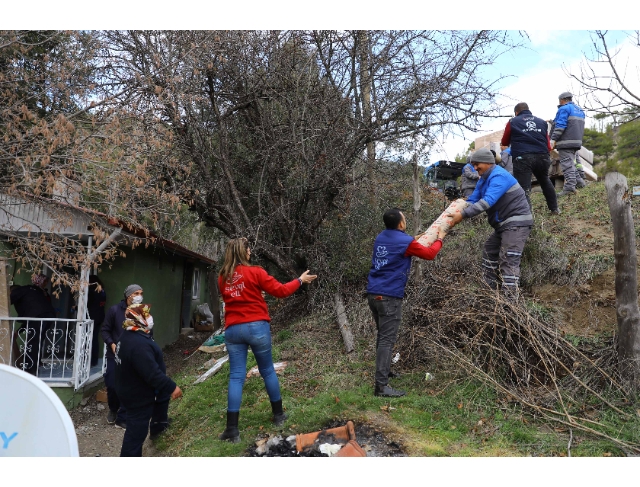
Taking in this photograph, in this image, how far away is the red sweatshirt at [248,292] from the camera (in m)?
4.67

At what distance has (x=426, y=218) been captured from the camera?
10.2m

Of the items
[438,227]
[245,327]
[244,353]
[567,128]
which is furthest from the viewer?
[567,128]

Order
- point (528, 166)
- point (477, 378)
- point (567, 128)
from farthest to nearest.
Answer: point (567, 128) < point (528, 166) < point (477, 378)

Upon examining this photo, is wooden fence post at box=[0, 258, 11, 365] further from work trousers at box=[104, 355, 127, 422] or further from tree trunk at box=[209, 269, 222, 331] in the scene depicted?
tree trunk at box=[209, 269, 222, 331]

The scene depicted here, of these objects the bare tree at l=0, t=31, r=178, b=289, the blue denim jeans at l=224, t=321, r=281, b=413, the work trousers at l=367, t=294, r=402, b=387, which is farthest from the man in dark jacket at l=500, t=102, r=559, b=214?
the bare tree at l=0, t=31, r=178, b=289

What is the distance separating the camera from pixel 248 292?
15.4ft

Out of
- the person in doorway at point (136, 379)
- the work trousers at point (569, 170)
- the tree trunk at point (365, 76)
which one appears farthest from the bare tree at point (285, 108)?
the person in doorway at point (136, 379)

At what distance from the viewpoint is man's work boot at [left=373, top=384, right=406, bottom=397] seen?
5.15 meters

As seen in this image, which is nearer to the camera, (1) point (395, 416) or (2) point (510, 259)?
(1) point (395, 416)

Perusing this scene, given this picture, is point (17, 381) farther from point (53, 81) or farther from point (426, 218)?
point (426, 218)

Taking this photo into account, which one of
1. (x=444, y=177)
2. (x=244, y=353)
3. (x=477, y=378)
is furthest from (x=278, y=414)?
(x=444, y=177)

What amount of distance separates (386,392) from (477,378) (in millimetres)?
953

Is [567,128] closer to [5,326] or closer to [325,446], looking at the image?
[325,446]
